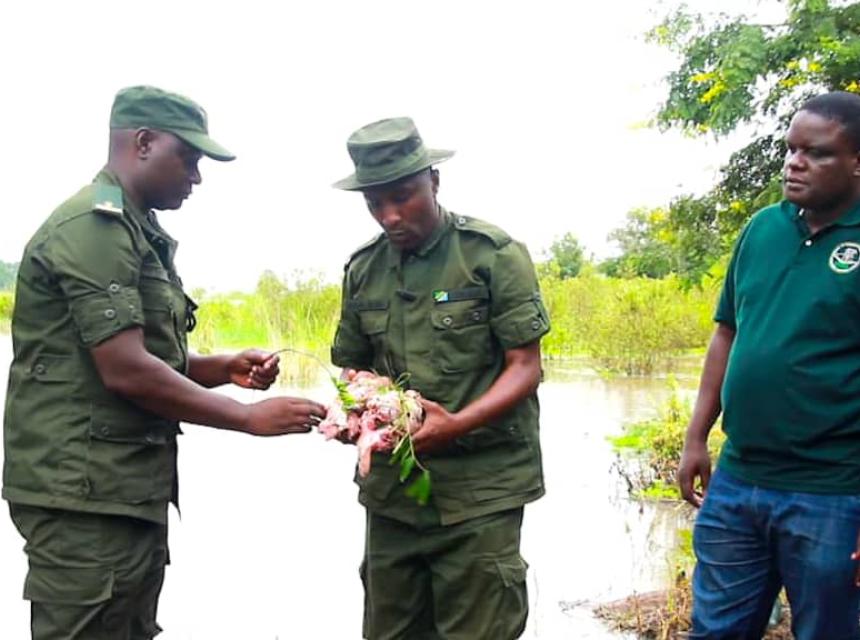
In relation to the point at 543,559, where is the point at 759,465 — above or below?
above

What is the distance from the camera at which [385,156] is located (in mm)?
2771

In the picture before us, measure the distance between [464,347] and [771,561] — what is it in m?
0.97

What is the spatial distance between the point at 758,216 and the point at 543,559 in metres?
3.21

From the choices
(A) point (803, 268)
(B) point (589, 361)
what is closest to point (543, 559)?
(A) point (803, 268)

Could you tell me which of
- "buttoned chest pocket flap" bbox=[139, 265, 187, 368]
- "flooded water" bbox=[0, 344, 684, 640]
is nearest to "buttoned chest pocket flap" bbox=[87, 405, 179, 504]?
"buttoned chest pocket flap" bbox=[139, 265, 187, 368]

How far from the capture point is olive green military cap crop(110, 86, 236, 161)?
268 cm

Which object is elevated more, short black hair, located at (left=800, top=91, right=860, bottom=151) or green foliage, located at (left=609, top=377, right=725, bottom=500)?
short black hair, located at (left=800, top=91, right=860, bottom=151)

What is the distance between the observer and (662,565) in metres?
5.45

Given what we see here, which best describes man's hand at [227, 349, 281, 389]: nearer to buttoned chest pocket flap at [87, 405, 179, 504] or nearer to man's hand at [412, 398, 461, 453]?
buttoned chest pocket flap at [87, 405, 179, 504]

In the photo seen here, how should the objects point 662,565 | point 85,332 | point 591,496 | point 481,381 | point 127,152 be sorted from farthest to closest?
point 591,496
point 662,565
point 481,381
point 127,152
point 85,332

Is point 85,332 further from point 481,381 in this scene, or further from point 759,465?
point 759,465

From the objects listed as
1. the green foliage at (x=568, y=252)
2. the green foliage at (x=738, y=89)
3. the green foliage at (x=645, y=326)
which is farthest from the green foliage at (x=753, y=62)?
the green foliage at (x=568, y=252)

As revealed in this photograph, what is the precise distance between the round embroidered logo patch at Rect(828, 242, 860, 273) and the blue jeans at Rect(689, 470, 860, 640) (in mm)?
552

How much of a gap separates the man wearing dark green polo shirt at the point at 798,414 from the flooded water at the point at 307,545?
171 cm
